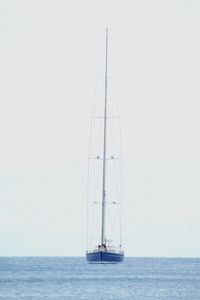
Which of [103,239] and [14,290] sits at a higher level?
[103,239]

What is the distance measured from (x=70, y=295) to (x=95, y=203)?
39076 millimetres

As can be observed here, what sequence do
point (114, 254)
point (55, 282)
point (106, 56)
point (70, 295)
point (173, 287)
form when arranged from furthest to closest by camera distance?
point (106, 56) < point (114, 254) < point (55, 282) < point (173, 287) < point (70, 295)

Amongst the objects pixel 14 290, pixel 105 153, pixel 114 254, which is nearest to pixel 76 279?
pixel 114 254

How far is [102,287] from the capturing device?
113 metres

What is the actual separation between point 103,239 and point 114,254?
16.0 feet

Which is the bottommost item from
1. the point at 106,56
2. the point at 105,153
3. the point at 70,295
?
the point at 70,295

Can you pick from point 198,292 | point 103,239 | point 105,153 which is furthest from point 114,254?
point 198,292

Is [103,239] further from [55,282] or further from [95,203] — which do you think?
[55,282]

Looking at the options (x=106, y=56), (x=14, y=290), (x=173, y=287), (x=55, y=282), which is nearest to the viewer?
(x=14, y=290)

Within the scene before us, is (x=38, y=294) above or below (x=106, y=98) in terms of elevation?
below

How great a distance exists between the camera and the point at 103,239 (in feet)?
455

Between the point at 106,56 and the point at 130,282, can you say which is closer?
the point at 130,282

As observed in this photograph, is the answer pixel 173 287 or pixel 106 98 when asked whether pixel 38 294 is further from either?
pixel 106 98

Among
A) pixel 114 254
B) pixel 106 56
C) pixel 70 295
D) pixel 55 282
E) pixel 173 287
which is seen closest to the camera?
pixel 70 295
